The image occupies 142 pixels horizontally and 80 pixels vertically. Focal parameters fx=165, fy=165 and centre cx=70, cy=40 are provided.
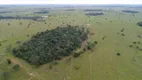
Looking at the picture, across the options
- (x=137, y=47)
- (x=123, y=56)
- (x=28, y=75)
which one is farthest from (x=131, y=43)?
(x=28, y=75)

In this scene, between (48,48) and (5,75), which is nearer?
(5,75)

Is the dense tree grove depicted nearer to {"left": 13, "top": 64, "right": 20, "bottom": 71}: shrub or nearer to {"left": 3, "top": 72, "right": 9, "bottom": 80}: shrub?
{"left": 13, "top": 64, "right": 20, "bottom": 71}: shrub

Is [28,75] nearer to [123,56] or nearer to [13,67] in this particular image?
[13,67]

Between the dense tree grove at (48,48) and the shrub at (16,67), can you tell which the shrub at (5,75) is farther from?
the dense tree grove at (48,48)

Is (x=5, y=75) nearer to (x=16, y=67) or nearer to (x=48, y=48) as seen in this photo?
(x=16, y=67)

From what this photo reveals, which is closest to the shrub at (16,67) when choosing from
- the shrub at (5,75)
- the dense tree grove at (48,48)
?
the shrub at (5,75)

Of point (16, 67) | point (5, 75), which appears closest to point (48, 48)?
point (16, 67)

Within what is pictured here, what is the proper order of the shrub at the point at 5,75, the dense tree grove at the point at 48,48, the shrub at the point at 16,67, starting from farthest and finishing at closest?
the dense tree grove at the point at 48,48, the shrub at the point at 16,67, the shrub at the point at 5,75

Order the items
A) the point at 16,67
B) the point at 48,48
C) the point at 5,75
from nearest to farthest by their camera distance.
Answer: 1. the point at 5,75
2. the point at 16,67
3. the point at 48,48
